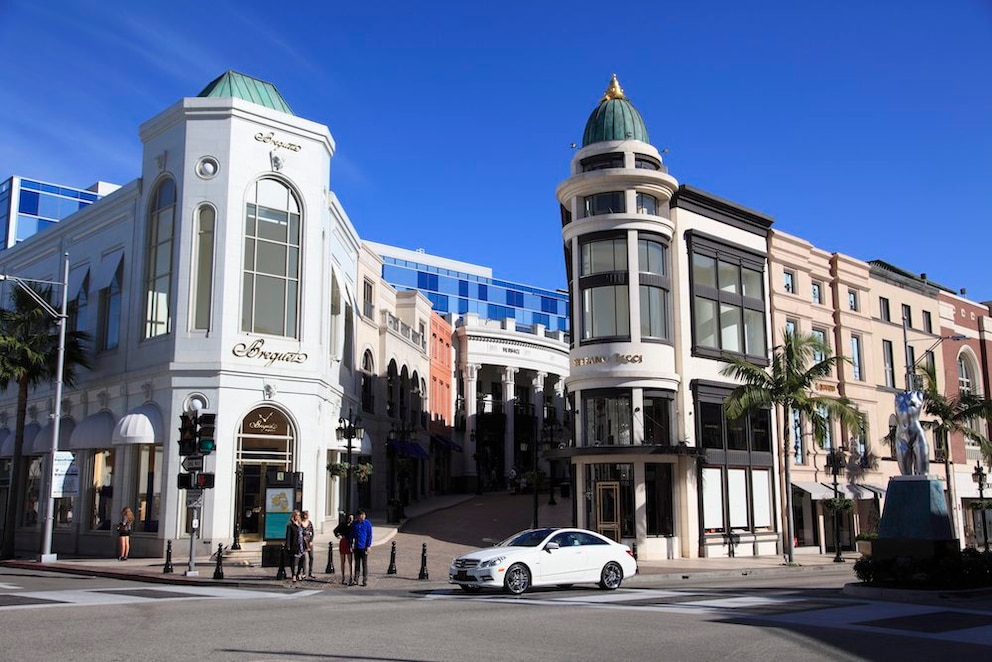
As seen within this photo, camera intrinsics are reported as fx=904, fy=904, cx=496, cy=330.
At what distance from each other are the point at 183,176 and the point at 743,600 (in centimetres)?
2252

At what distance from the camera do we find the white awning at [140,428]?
29.2m

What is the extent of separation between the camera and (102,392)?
33156 mm

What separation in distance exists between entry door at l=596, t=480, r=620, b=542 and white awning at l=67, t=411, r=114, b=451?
691 inches

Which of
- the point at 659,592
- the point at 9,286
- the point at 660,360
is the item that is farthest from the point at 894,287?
the point at 9,286

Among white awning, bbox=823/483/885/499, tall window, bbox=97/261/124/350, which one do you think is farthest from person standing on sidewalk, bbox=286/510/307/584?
white awning, bbox=823/483/885/499

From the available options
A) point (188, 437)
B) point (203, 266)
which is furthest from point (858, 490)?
point (188, 437)

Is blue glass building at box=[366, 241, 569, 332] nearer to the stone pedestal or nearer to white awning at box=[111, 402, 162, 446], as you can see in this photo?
white awning at box=[111, 402, 162, 446]

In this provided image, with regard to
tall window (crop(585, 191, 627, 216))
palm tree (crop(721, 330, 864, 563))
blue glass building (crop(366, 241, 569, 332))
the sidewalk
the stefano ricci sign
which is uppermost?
blue glass building (crop(366, 241, 569, 332))

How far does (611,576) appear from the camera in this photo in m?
21.0

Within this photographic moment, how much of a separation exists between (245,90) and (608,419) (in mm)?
18109

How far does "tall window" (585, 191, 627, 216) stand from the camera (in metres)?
35.2

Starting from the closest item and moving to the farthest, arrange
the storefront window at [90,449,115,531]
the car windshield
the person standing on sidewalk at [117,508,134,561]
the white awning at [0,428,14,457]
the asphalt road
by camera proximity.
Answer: the asphalt road
the car windshield
the person standing on sidewalk at [117,508,134,561]
the storefront window at [90,449,115,531]
the white awning at [0,428,14,457]

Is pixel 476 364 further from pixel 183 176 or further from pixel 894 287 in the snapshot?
pixel 183 176

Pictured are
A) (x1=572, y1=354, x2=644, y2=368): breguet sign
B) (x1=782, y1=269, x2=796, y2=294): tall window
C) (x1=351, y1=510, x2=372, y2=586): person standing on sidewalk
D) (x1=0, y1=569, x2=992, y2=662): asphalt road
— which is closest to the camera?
(x1=0, y1=569, x2=992, y2=662): asphalt road
